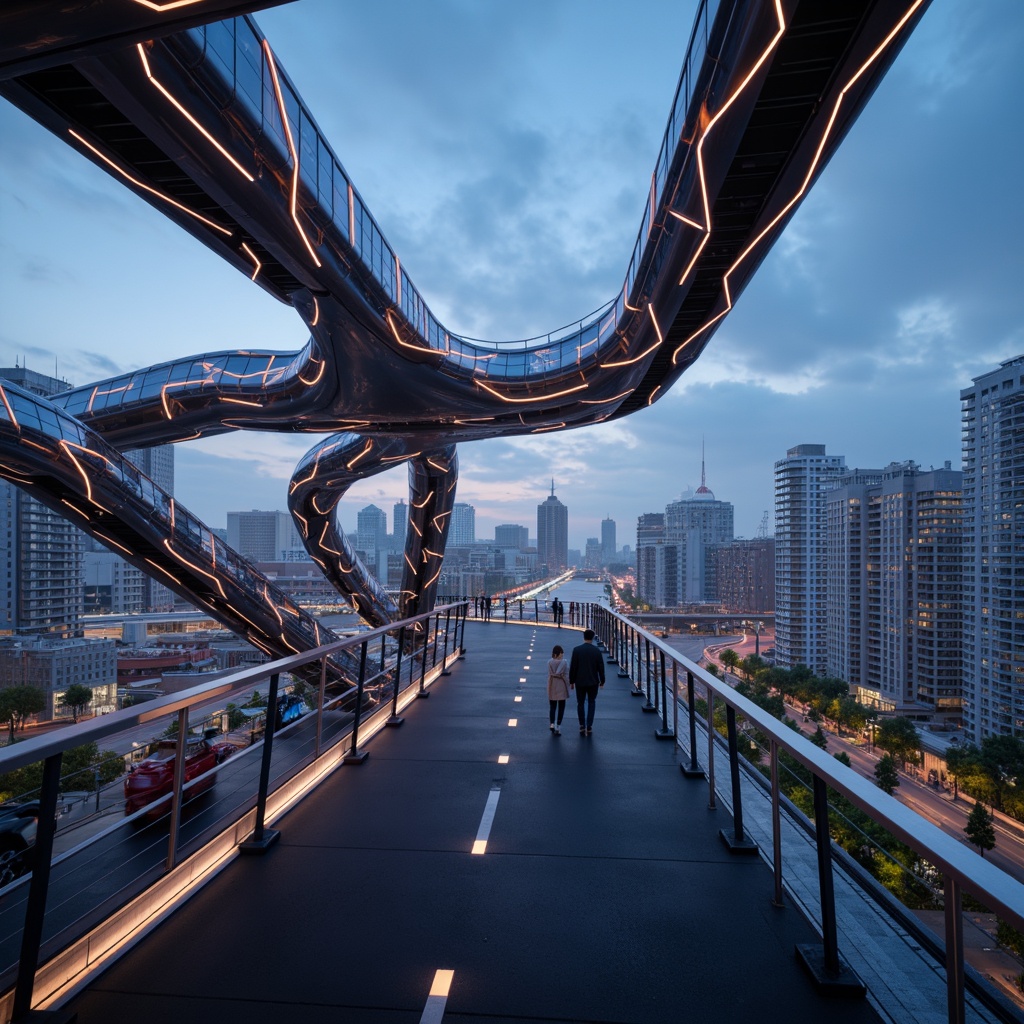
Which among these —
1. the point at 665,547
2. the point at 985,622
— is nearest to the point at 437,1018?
the point at 985,622

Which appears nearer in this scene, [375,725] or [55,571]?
[375,725]

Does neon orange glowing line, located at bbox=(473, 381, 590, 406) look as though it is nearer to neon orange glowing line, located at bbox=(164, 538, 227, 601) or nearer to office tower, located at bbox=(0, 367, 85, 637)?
neon orange glowing line, located at bbox=(164, 538, 227, 601)

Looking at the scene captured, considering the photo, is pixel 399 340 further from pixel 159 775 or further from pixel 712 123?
pixel 159 775

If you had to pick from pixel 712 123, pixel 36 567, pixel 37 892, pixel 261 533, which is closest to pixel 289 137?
pixel 712 123

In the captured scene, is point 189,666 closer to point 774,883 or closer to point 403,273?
point 403,273

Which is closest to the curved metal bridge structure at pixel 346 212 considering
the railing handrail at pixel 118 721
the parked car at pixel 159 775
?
the railing handrail at pixel 118 721

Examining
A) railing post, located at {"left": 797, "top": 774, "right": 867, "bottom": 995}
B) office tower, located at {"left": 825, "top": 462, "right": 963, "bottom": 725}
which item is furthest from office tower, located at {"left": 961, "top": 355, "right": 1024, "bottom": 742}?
railing post, located at {"left": 797, "top": 774, "right": 867, "bottom": 995}
